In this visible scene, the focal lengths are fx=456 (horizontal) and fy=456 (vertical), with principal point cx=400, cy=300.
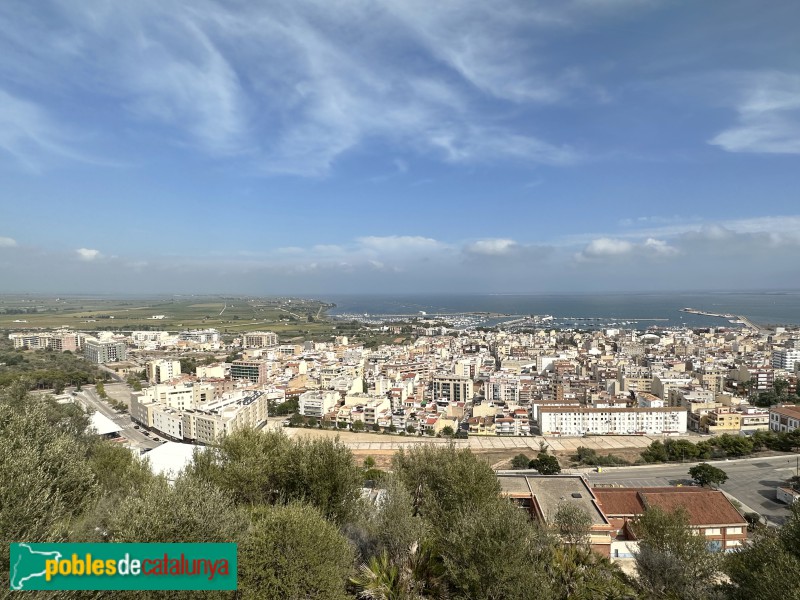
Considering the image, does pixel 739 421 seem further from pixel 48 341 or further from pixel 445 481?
pixel 48 341

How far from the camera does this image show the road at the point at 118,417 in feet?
60.9

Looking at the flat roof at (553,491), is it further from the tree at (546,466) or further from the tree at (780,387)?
the tree at (780,387)

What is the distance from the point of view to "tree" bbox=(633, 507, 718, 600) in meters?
5.55

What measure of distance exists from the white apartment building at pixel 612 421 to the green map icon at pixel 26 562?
21.5m

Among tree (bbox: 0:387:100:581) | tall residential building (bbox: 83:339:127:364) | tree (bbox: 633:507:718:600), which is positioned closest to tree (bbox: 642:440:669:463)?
tree (bbox: 633:507:718:600)

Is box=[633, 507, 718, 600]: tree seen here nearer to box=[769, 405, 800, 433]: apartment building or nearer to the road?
the road

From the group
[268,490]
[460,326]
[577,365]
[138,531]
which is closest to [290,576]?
[138,531]

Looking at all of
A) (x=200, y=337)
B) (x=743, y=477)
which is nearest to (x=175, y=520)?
(x=743, y=477)

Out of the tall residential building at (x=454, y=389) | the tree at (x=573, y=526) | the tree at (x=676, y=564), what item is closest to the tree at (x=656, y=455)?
the tree at (x=676, y=564)

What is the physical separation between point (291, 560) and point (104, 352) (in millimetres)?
44210

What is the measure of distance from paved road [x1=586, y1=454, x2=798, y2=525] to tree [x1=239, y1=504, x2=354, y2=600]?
12.9 m

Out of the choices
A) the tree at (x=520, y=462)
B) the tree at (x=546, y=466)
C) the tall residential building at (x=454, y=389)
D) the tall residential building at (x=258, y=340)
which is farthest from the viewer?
the tall residential building at (x=258, y=340)

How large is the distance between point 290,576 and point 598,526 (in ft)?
21.1

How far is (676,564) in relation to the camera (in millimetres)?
5918
